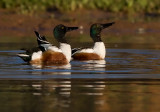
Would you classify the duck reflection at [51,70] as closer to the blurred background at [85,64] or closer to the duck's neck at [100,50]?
the blurred background at [85,64]

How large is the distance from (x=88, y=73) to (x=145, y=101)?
3.71 metres

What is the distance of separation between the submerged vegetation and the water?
12164mm

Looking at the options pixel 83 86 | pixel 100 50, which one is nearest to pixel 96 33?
pixel 100 50

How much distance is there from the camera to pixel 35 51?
16.3 m

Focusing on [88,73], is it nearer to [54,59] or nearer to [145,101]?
[54,59]

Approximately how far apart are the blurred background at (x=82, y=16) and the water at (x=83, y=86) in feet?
34.9

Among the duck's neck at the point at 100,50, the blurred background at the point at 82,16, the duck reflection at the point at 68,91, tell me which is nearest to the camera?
the duck reflection at the point at 68,91

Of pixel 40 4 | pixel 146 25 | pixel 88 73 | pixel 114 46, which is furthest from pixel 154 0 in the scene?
pixel 88 73

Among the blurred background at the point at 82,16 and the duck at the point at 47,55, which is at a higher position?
the blurred background at the point at 82,16

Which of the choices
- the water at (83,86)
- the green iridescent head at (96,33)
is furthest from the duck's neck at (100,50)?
the green iridescent head at (96,33)

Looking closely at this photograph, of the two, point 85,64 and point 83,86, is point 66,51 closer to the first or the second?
point 85,64

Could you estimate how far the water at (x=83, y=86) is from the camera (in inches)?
384

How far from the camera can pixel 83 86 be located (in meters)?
11.8

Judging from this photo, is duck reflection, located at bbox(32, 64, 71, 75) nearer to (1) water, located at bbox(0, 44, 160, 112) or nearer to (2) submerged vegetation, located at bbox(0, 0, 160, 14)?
(1) water, located at bbox(0, 44, 160, 112)
